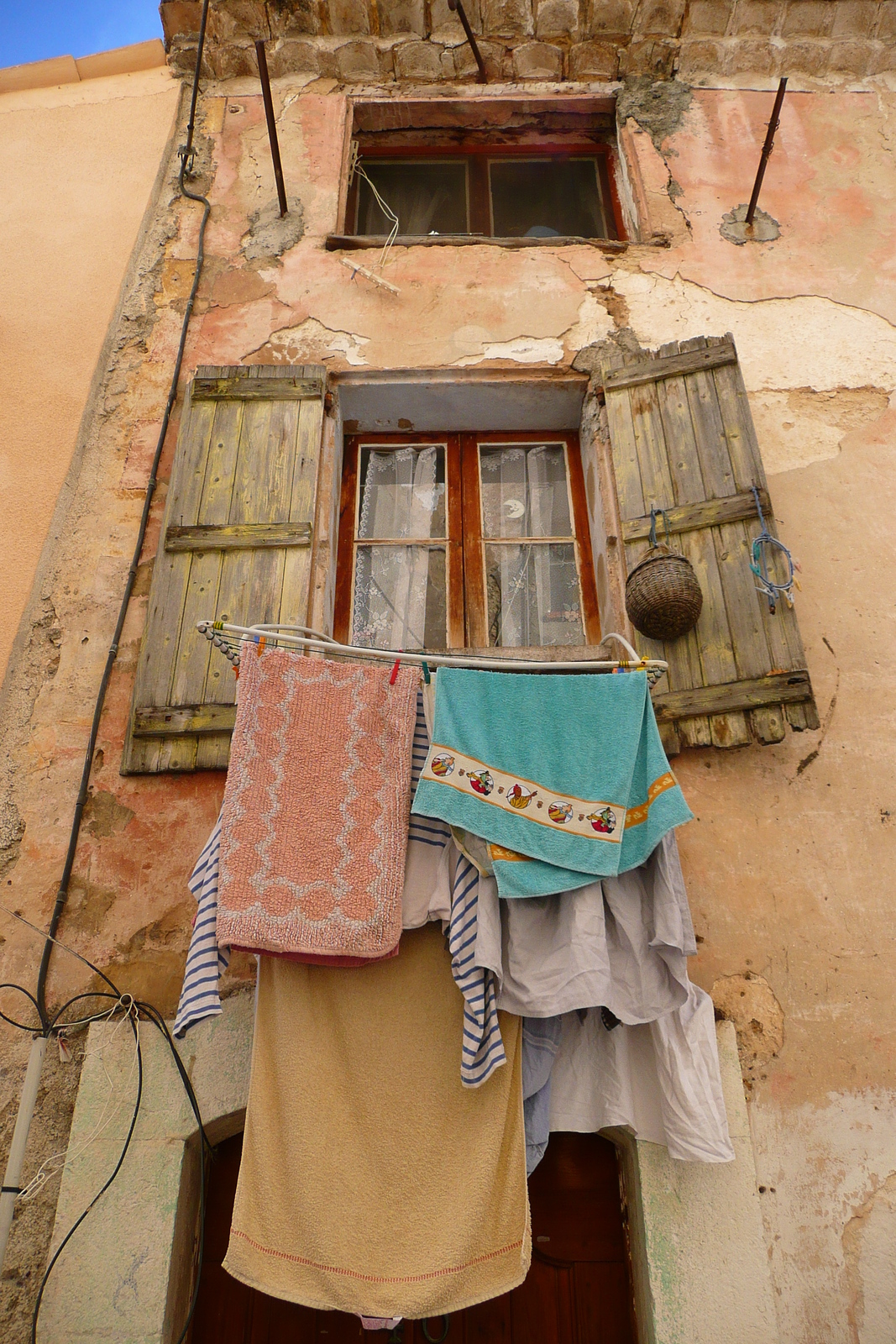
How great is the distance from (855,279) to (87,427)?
3901 millimetres

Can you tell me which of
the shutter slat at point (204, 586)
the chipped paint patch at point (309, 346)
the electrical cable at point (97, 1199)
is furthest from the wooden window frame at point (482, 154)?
the electrical cable at point (97, 1199)

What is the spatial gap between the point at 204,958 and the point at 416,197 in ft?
15.7

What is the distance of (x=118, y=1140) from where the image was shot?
2.61 metres

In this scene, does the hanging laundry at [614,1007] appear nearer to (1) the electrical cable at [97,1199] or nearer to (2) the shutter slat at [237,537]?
(1) the electrical cable at [97,1199]

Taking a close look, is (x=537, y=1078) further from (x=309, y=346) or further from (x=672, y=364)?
(x=309, y=346)

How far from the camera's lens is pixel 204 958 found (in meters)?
2.38

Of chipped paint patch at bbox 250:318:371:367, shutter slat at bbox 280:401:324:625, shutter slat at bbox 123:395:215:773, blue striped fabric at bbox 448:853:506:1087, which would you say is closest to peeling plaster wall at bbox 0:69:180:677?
shutter slat at bbox 123:395:215:773

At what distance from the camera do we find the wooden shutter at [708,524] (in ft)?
10.0

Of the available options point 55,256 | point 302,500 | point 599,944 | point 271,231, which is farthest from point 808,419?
point 55,256

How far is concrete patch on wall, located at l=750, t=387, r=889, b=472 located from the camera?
3.87 m

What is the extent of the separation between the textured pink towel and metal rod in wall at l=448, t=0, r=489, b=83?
4219mm

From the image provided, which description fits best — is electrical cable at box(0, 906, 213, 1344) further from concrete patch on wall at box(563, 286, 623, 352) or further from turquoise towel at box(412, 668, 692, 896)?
concrete patch on wall at box(563, 286, 623, 352)

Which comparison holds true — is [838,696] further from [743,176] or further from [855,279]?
[743,176]

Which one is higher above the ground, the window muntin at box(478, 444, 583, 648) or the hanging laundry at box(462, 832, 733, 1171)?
the window muntin at box(478, 444, 583, 648)
